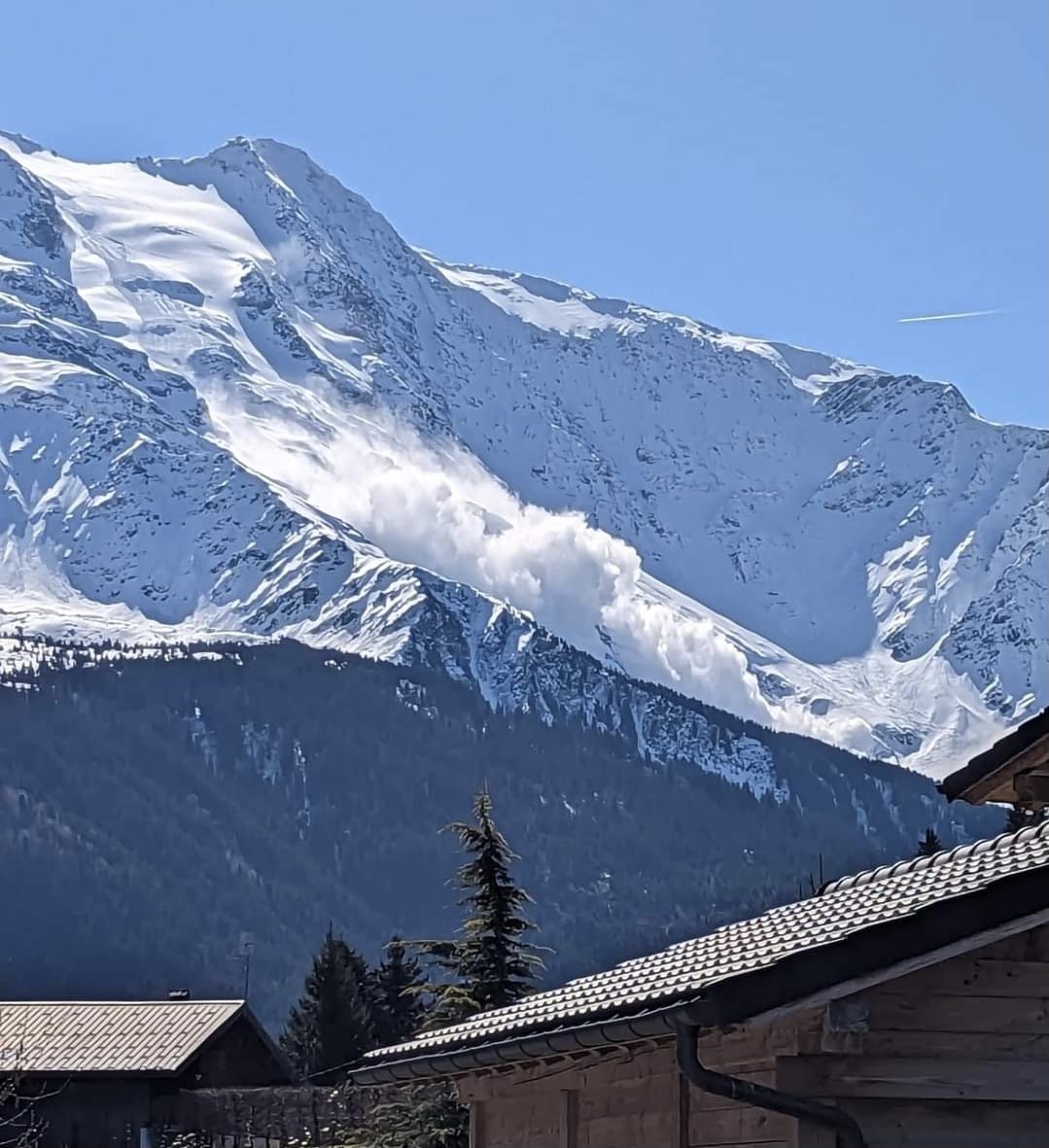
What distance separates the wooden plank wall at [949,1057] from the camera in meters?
11.1

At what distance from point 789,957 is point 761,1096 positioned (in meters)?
0.67

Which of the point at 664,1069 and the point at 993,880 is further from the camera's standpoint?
the point at 664,1069

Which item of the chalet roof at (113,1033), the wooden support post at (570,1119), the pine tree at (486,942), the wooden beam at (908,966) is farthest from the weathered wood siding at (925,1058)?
the chalet roof at (113,1033)

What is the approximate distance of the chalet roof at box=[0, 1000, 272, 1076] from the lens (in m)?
48.5

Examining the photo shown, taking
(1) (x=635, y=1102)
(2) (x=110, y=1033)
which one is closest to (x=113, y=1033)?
(2) (x=110, y=1033)

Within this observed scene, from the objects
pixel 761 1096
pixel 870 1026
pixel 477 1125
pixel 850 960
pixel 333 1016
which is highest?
pixel 333 1016

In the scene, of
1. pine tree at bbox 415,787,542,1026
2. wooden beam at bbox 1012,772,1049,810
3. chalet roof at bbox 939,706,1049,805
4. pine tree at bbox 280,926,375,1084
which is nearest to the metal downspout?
chalet roof at bbox 939,706,1049,805

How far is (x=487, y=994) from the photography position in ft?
105

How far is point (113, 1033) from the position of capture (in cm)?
5091

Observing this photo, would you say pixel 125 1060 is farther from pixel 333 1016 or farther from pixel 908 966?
pixel 908 966

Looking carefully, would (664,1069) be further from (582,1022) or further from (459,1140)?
(459,1140)

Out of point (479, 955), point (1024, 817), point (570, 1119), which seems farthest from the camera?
point (479, 955)

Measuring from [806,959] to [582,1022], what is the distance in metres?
1.75

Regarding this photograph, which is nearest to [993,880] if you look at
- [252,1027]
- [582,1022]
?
[582,1022]
